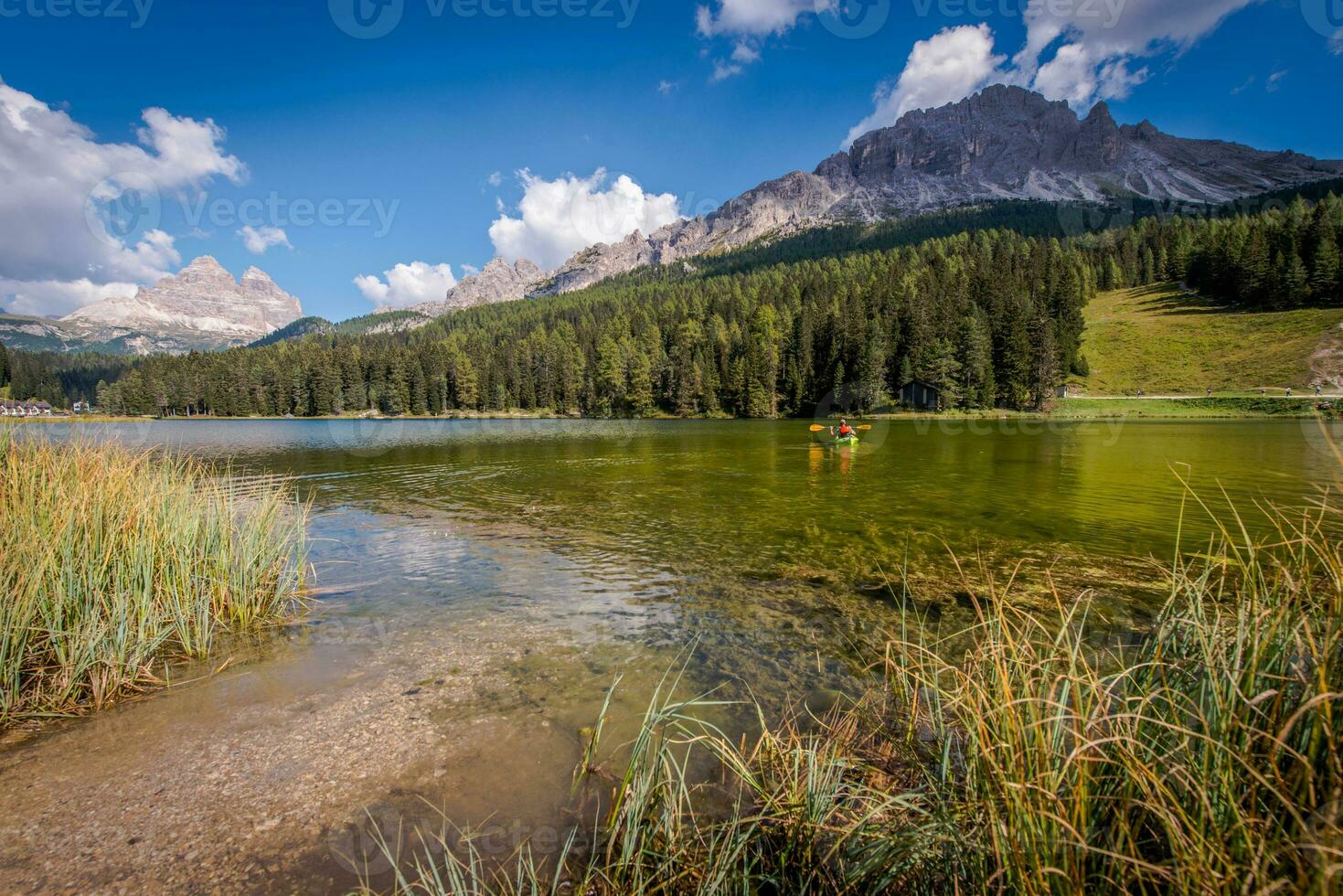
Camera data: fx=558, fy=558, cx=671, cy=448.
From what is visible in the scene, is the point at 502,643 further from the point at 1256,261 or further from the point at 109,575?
the point at 1256,261

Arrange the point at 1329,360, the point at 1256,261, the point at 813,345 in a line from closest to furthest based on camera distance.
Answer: the point at 1329,360
the point at 1256,261
the point at 813,345

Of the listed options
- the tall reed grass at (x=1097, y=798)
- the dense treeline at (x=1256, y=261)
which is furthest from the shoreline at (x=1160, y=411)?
the tall reed grass at (x=1097, y=798)

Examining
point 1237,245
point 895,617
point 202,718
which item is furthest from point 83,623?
point 1237,245

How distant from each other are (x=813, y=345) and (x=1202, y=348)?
58.7 metres

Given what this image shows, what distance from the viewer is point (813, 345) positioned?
355 feet

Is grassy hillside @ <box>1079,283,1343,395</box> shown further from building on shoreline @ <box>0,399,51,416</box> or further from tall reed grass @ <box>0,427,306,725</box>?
building on shoreline @ <box>0,399,51,416</box>

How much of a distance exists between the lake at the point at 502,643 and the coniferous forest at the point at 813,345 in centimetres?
7158

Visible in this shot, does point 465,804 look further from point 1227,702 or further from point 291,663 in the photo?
point 1227,702

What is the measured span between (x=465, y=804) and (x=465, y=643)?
3792mm

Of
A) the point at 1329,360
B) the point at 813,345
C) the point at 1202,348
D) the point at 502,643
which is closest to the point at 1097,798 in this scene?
the point at 502,643

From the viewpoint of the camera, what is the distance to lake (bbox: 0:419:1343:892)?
183 inches

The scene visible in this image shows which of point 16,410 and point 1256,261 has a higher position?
point 1256,261

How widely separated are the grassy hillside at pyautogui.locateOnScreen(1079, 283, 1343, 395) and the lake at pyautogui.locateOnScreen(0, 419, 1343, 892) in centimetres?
7105

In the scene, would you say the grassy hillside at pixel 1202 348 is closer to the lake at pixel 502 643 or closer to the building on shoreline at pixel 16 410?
the lake at pixel 502 643
